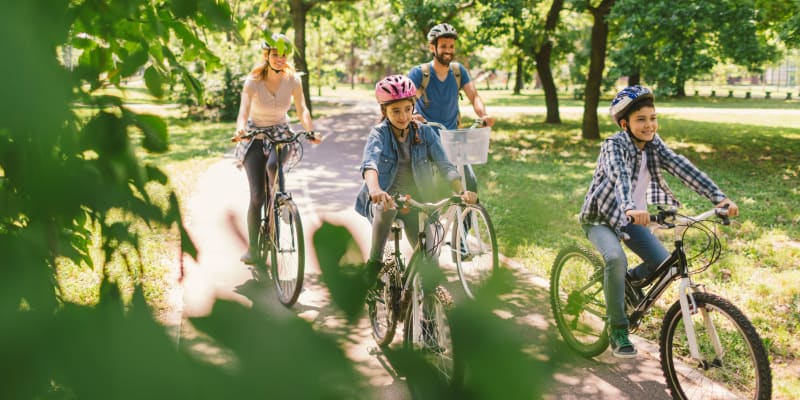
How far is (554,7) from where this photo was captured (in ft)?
65.5

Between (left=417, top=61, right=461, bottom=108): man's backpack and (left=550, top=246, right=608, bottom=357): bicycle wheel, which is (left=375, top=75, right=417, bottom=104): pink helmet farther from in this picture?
(left=417, top=61, right=461, bottom=108): man's backpack

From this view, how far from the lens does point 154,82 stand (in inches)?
44.6

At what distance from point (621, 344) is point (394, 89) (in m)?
1.97

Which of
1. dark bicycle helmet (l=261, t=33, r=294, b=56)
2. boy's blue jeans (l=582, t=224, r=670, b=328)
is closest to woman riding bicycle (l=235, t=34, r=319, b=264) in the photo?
boy's blue jeans (l=582, t=224, r=670, b=328)

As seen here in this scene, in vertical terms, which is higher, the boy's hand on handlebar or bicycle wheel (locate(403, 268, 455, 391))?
bicycle wheel (locate(403, 268, 455, 391))

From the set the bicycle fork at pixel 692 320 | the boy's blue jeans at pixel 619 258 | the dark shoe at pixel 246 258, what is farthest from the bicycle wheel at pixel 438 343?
the boy's blue jeans at pixel 619 258

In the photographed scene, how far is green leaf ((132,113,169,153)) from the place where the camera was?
892mm

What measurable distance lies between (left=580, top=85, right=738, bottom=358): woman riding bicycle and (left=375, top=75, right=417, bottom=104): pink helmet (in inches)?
46.4

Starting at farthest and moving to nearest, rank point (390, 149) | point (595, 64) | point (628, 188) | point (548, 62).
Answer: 1. point (548, 62)
2. point (595, 64)
3. point (390, 149)
4. point (628, 188)

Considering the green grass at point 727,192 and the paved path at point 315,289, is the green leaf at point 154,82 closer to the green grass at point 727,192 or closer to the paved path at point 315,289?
the paved path at point 315,289

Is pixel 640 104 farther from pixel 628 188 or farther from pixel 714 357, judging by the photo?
pixel 714 357

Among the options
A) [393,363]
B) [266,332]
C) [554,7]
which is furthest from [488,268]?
[554,7]

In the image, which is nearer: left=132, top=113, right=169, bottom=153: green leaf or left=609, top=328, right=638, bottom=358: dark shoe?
left=132, top=113, right=169, bottom=153: green leaf

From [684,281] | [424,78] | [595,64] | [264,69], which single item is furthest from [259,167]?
[595,64]
